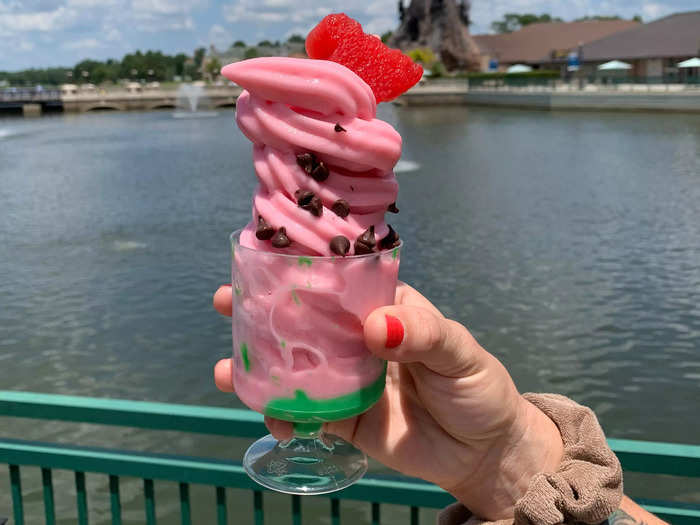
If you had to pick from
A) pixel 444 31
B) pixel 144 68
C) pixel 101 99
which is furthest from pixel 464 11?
pixel 144 68

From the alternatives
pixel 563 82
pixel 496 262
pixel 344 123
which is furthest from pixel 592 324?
pixel 563 82

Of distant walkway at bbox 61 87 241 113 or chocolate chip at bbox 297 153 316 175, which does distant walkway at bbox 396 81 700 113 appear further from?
chocolate chip at bbox 297 153 316 175

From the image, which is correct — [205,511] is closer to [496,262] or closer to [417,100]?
[496,262]

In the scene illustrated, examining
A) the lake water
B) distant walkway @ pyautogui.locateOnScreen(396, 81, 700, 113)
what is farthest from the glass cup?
distant walkway @ pyautogui.locateOnScreen(396, 81, 700, 113)

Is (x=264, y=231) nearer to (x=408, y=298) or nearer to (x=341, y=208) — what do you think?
(x=341, y=208)

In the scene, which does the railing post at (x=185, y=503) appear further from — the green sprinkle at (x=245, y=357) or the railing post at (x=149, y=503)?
the green sprinkle at (x=245, y=357)
